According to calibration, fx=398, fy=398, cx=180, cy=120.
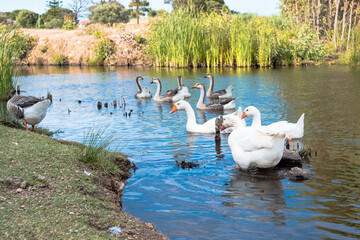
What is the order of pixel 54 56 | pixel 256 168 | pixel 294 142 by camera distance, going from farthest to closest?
pixel 54 56 < pixel 294 142 < pixel 256 168

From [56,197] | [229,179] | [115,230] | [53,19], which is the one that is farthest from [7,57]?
[53,19]

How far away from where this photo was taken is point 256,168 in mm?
7516

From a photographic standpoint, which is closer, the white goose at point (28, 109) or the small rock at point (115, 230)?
the small rock at point (115, 230)

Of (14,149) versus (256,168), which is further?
(256,168)

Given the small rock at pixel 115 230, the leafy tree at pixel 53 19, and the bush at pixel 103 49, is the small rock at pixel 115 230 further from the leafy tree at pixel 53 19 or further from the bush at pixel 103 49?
the leafy tree at pixel 53 19

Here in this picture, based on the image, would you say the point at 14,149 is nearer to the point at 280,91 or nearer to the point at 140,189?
the point at 140,189

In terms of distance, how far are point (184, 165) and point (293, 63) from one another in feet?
91.8

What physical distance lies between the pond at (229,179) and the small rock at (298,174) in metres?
0.15

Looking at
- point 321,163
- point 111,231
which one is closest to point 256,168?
point 321,163

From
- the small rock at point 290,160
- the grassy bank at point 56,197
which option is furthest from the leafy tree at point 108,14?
the grassy bank at point 56,197

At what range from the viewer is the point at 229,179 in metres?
6.92

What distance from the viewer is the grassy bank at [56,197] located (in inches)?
155

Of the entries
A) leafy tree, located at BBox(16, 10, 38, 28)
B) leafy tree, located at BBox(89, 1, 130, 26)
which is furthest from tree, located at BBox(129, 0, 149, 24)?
leafy tree, located at BBox(16, 10, 38, 28)

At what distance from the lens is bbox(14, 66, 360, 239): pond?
5.09 meters
